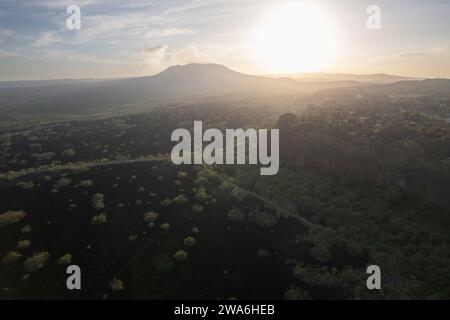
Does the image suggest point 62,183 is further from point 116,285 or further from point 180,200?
point 116,285

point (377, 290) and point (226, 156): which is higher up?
point (226, 156)

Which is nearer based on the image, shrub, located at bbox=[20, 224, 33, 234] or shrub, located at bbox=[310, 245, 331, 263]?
shrub, located at bbox=[310, 245, 331, 263]

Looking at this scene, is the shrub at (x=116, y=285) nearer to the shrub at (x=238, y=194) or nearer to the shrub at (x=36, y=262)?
the shrub at (x=36, y=262)

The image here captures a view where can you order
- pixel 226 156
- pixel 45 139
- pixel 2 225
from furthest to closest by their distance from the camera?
pixel 45 139 → pixel 226 156 → pixel 2 225

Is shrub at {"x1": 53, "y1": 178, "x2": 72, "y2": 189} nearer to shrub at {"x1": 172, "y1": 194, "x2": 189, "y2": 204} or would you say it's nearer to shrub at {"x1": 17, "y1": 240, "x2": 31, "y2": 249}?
shrub at {"x1": 17, "y1": 240, "x2": 31, "y2": 249}

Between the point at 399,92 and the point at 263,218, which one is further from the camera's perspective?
the point at 399,92

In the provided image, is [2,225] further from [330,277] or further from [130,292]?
[330,277]

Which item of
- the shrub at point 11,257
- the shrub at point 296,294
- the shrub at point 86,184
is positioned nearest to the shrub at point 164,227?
the shrub at point 11,257

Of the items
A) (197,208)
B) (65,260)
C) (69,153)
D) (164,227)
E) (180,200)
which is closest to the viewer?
(65,260)

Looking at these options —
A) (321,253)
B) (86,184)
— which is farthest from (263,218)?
(86,184)

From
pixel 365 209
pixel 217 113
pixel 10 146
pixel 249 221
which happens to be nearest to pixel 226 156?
pixel 249 221

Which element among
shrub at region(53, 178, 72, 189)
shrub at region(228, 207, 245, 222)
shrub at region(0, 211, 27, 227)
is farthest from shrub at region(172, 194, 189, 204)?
shrub at region(0, 211, 27, 227)
